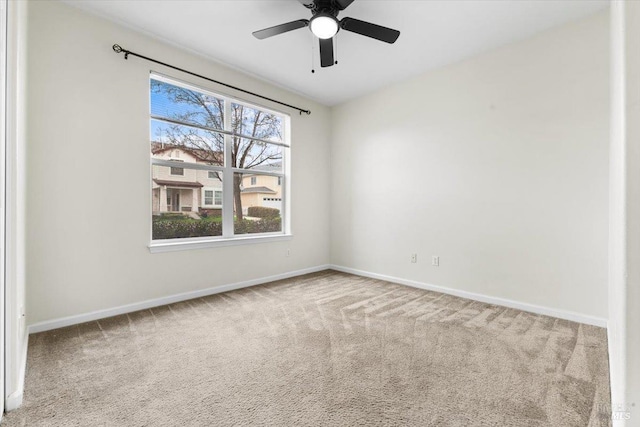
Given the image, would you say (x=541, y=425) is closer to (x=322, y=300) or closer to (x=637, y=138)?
(x=637, y=138)

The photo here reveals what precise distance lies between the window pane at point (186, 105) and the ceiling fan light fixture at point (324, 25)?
1.79 meters

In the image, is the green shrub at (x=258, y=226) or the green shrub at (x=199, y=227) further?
the green shrub at (x=258, y=226)

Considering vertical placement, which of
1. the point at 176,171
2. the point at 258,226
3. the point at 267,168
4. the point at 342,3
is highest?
the point at 342,3

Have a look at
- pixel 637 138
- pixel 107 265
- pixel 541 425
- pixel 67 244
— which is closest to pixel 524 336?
pixel 541 425

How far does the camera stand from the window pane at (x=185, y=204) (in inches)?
127

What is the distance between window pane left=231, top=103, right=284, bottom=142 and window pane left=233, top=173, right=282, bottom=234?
0.58m

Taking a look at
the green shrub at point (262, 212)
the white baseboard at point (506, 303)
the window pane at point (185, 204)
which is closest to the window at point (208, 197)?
the window pane at point (185, 204)

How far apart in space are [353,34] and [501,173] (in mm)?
2145

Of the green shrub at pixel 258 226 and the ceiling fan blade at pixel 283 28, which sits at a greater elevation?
the ceiling fan blade at pixel 283 28

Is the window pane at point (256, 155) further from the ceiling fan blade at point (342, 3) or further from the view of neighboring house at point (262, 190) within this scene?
the ceiling fan blade at point (342, 3)

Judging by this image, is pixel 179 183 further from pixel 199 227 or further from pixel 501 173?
pixel 501 173

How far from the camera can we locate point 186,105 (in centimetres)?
340

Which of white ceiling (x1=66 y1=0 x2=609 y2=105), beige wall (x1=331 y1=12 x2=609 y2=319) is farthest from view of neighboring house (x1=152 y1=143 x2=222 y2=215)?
beige wall (x1=331 y1=12 x2=609 y2=319)

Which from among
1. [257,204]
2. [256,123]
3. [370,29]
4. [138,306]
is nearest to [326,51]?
[370,29]
